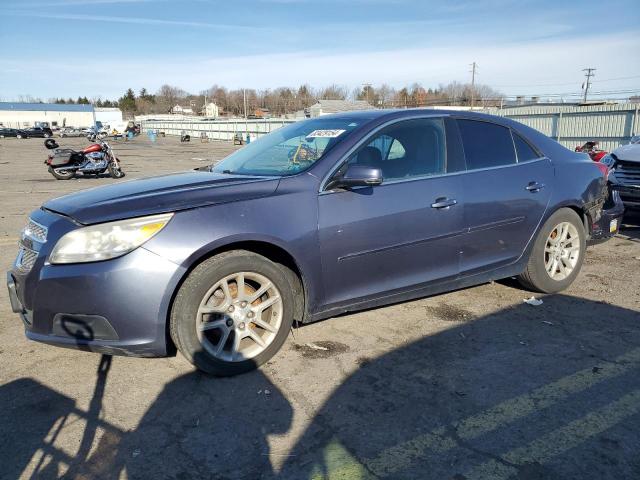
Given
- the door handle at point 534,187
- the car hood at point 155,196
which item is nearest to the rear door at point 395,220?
the car hood at point 155,196

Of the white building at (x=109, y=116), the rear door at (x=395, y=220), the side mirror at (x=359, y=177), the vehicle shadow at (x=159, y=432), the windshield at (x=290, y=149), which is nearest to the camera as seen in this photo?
the vehicle shadow at (x=159, y=432)

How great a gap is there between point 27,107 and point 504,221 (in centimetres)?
12024

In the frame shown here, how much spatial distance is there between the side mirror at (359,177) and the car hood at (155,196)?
0.46m

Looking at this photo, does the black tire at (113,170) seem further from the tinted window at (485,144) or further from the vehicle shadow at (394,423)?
the tinted window at (485,144)

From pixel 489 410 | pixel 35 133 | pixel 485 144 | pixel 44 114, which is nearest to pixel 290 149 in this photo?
pixel 485 144

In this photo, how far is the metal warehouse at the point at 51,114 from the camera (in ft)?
324

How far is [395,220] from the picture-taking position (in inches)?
139

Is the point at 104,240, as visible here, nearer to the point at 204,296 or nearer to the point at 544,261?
the point at 204,296

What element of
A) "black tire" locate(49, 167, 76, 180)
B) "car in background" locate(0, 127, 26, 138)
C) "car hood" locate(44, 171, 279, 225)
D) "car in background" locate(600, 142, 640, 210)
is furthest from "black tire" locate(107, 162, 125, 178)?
"car in background" locate(0, 127, 26, 138)

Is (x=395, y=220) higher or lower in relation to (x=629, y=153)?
lower

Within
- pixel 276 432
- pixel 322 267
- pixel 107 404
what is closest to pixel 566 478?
pixel 276 432

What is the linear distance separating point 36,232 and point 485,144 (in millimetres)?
3435

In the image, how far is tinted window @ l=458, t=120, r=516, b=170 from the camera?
407 centimetres

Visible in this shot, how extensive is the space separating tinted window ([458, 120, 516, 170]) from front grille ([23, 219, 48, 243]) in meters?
3.08
